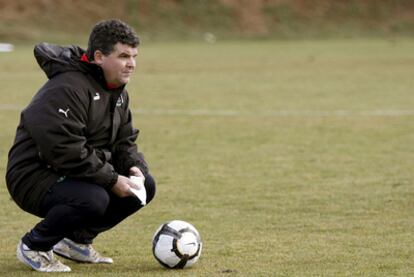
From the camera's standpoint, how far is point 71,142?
6645 mm

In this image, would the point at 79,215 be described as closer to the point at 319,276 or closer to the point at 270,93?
the point at 319,276

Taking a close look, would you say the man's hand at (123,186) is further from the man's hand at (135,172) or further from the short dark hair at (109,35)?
the short dark hair at (109,35)

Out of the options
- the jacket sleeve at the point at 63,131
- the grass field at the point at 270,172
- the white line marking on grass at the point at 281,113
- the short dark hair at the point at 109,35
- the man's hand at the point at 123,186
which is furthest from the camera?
the white line marking on grass at the point at 281,113

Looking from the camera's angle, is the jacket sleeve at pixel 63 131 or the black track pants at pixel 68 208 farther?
the black track pants at pixel 68 208

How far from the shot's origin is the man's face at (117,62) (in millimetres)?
6828

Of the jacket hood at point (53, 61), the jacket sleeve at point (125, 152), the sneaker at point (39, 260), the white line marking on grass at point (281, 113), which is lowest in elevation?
the white line marking on grass at point (281, 113)

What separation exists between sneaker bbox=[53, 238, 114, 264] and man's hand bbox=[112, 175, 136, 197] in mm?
702

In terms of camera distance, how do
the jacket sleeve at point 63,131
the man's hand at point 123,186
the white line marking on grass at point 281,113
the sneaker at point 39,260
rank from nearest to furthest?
the jacket sleeve at point 63,131 < the man's hand at point 123,186 < the sneaker at point 39,260 < the white line marking on grass at point 281,113

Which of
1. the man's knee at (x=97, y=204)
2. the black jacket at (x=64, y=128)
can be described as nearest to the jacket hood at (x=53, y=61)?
the black jacket at (x=64, y=128)

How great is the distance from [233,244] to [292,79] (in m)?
18.5

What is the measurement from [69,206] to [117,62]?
3.34 feet

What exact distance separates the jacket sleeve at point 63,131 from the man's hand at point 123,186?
0.35 ft

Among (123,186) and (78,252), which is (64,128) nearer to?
(123,186)

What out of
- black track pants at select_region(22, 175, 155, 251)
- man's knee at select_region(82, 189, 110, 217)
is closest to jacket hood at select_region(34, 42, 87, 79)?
black track pants at select_region(22, 175, 155, 251)
